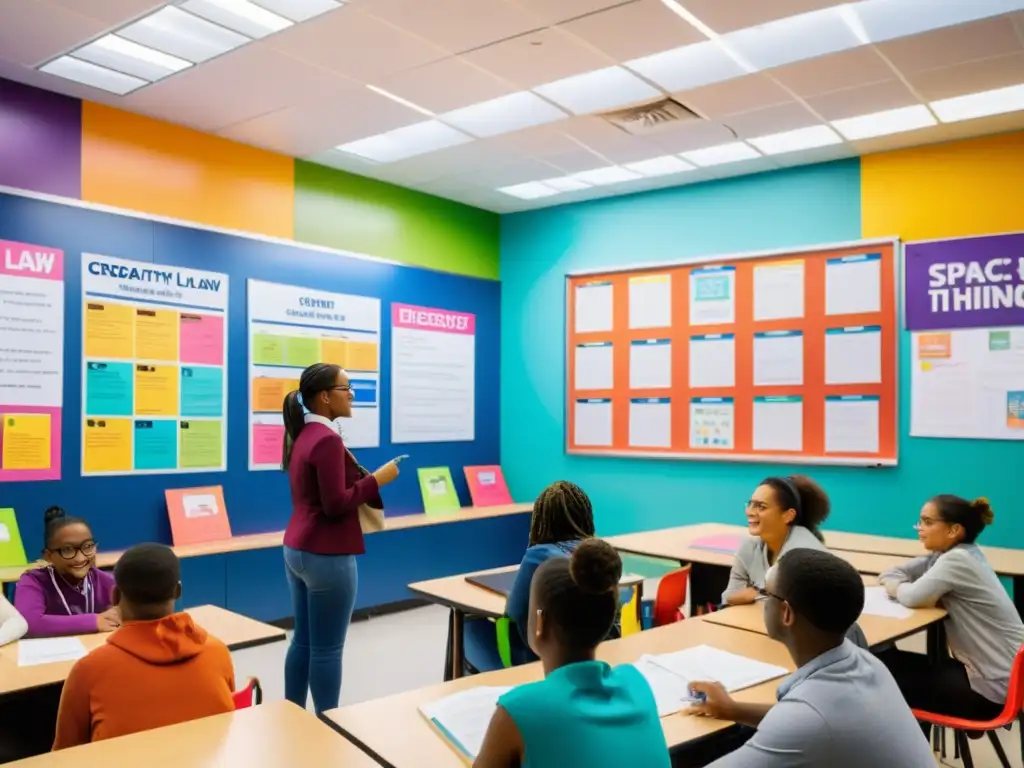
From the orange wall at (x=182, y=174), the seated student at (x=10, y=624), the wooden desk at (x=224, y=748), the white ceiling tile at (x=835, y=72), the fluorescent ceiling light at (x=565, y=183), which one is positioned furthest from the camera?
the fluorescent ceiling light at (x=565, y=183)

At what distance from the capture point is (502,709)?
52.5 inches

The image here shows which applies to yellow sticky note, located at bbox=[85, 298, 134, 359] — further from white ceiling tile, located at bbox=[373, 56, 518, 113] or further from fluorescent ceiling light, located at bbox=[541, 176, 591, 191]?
fluorescent ceiling light, located at bbox=[541, 176, 591, 191]

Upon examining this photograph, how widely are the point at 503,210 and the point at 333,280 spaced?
75.7 inches

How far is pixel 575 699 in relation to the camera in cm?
133

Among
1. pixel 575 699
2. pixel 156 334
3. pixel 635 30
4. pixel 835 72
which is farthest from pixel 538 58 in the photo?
pixel 575 699

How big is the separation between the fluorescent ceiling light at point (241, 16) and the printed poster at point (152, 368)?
5.47 ft

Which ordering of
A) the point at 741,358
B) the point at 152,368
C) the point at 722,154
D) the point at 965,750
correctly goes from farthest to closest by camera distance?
the point at 741,358 → the point at 722,154 → the point at 152,368 → the point at 965,750

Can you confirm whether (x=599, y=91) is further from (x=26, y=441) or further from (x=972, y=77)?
(x=26, y=441)

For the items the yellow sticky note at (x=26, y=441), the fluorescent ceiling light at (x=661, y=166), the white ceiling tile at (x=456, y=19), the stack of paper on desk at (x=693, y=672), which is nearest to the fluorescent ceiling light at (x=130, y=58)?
the white ceiling tile at (x=456, y=19)

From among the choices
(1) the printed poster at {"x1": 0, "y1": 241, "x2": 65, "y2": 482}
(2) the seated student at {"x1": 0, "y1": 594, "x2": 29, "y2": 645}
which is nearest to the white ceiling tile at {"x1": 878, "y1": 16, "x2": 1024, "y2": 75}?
(2) the seated student at {"x1": 0, "y1": 594, "x2": 29, "y2": 645}

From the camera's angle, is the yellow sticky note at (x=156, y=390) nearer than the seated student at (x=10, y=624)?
No

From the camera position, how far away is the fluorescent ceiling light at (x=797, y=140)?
510cm

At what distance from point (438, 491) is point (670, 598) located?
3473 millimetres

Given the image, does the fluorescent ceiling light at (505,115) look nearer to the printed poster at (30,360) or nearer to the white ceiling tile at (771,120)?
the white ceiling tile at (771,120)
